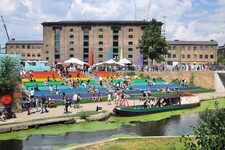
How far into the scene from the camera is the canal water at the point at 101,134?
89.2 feet

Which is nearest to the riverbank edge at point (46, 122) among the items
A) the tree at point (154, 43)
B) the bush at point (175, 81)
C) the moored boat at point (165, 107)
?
the moored boat at point (165, 107)

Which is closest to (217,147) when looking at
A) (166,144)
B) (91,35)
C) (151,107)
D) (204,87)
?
(166,144)

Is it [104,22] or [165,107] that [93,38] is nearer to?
[104,22]

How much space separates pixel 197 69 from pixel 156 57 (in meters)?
9.20

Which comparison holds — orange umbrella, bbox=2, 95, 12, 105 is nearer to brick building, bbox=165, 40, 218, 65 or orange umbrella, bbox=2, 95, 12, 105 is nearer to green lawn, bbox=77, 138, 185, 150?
green lawn, bbox=77, 138, 185, 150

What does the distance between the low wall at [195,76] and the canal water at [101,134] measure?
34.1 meters

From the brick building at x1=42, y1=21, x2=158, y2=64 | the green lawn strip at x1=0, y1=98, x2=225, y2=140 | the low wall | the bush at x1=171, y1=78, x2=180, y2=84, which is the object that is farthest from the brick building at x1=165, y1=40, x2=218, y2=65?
the green lawn strip at x1=0, y1=98, x2=225, y2=140

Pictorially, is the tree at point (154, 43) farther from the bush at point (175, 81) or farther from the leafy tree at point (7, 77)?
the leafy tree at point (7, 77)

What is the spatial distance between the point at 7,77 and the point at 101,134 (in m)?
12.8

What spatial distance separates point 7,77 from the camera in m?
37.5

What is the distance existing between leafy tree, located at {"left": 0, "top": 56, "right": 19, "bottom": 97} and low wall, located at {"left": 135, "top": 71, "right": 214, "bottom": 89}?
3935 centimetres

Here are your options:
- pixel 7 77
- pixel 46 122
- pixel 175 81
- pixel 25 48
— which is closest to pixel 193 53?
pixel 175 81

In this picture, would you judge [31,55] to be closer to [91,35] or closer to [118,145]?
[91,35]

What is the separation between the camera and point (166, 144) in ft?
82.0
